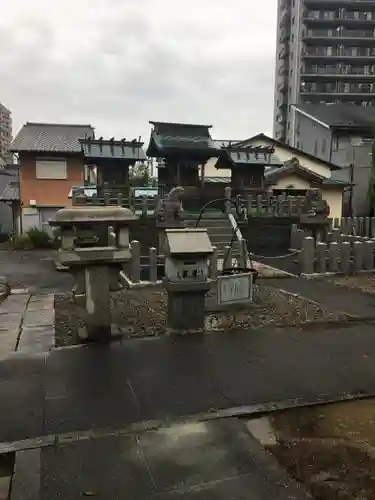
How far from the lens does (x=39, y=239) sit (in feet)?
83.3

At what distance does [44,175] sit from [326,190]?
19957 mm

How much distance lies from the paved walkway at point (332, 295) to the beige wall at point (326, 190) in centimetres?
1740

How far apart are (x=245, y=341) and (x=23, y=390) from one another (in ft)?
11.1

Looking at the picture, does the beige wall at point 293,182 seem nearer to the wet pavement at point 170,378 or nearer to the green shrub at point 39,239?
the green shrub at point 39,239

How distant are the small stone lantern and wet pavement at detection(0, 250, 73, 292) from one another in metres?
6.26

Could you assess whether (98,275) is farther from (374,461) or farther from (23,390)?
(374,461)

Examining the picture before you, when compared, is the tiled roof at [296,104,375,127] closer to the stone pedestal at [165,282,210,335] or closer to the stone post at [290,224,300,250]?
the stone post at [290,224,300,250]

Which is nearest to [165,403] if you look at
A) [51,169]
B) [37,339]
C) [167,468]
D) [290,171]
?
[167,468]

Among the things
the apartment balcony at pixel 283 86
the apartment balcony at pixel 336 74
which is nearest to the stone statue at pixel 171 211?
the apartment balcony at pixel 336 74

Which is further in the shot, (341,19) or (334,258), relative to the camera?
(341,19)

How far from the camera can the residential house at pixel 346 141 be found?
33.1 meters

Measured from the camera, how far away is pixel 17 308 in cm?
927

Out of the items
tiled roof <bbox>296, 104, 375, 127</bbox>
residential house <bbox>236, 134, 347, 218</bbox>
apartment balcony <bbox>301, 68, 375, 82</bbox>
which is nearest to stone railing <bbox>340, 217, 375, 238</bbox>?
residential house <bbox>236, 134, 347, 218</bbox>

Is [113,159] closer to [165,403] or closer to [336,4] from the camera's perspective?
[165,403]
